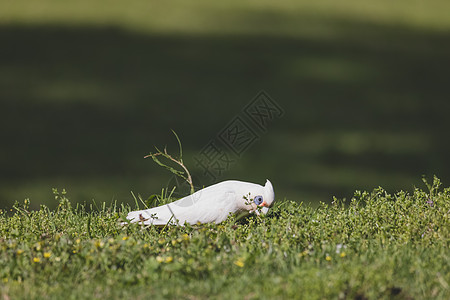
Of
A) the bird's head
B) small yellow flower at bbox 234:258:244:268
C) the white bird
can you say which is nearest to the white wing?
the white bird

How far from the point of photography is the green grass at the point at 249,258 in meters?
2.65

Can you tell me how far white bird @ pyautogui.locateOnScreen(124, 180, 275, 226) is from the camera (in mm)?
3848

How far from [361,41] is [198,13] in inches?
101

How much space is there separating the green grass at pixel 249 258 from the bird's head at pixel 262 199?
0.28ft

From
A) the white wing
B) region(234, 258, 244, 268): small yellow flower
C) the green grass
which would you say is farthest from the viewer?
the white wing

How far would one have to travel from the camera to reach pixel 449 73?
8.84m

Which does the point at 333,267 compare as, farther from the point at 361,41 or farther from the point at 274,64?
the point at 361,41

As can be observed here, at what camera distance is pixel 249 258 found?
298 cm

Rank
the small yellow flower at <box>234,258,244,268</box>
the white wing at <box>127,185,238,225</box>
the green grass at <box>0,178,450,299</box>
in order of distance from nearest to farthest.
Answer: the green grass at <box>0,178,450,299</box>, the small yellow flower at <box>234,258,244,268</box>, the white wing at <box>127,185,238,225</box>

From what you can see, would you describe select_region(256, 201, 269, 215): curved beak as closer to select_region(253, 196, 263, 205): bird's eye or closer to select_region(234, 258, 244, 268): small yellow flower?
select_region(253, 196, 263, 205): bird's eye

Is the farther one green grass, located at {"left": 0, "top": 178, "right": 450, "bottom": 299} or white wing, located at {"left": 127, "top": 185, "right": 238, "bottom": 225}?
white wing, located at {"left": 127, "top": 185, "right": 238, "bottom": 225}

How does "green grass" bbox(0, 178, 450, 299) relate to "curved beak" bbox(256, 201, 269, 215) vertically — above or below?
below

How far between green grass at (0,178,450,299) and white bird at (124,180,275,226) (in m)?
0.07

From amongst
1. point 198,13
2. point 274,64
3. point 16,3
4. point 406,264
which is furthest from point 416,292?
point 16,3
